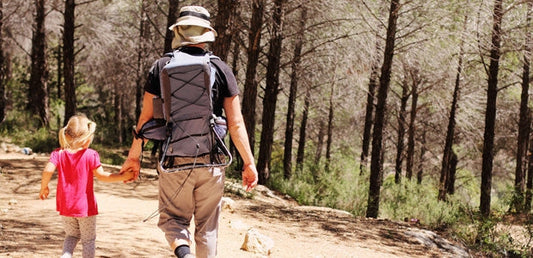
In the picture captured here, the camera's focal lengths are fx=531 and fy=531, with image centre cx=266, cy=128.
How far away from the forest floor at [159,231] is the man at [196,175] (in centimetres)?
172

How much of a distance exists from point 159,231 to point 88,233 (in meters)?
2.17

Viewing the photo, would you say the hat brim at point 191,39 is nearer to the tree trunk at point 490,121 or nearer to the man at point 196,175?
the man at point 196,175

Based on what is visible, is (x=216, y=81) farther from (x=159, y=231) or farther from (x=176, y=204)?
(x=159, y=231)

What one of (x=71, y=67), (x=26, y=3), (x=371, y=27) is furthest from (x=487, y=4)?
(x=26, y=3)

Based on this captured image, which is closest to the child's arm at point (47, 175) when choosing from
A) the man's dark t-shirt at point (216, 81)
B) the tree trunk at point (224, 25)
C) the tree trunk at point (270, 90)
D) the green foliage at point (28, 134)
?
the man's dark t-shirt at point (216, 81)

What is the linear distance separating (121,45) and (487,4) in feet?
50.2

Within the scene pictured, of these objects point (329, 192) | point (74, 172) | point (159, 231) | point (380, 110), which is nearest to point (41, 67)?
point (329, 192)

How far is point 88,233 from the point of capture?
3908 mm

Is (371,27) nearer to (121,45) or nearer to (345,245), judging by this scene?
(345,245)

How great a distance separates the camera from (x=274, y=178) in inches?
537

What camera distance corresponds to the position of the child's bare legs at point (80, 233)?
3873mm

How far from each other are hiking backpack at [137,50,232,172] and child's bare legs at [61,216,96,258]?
0.87 meters

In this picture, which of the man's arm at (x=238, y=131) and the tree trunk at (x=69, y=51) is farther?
the tree trunk at (x=69, y=51)

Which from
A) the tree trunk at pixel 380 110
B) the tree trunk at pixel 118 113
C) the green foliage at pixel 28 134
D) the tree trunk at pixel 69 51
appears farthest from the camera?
the tree trunk at pixel 118 113
